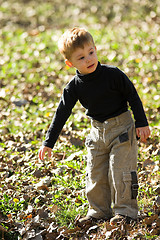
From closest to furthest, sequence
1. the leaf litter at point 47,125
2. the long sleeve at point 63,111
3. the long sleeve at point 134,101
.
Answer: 1. the long sleeve at point 134,101
2. the long sleeve at point 63,111
3. the leaf litter at point 47,125

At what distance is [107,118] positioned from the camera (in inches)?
124

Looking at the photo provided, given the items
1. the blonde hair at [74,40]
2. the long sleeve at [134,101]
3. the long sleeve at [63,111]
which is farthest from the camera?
the long sleeve at [63,111]

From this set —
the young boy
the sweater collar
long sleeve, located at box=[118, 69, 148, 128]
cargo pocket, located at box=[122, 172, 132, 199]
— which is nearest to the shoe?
the young boy

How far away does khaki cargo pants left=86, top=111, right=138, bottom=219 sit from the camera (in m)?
3.13

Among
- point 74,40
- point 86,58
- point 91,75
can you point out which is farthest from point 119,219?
point 74,40

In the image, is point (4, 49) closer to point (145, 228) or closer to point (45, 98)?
point (45, 98)

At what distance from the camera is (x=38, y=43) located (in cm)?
823

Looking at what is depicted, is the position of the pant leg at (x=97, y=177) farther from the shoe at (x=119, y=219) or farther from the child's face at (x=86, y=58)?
the child's face at (x=86, y=58)

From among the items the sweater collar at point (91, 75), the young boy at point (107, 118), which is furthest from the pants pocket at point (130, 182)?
the sweater collar at point (91, 75)

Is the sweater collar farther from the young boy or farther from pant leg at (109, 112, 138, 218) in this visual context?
pant leg at (109, 112, 138, 218)

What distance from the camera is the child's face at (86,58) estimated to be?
299cm

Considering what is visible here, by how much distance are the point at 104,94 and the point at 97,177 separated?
74 centimetres

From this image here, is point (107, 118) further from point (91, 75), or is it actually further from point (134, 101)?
point (91, 75)

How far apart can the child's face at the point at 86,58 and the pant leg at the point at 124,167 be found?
53 cm
